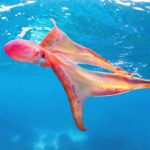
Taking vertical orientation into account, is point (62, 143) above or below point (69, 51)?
below

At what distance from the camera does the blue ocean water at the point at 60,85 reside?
619 inches

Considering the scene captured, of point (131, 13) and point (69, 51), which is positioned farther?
point (131, 13)

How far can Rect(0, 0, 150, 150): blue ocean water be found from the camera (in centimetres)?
1573

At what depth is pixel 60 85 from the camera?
40531mm

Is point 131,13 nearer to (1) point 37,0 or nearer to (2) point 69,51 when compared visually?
(1) point 37,0

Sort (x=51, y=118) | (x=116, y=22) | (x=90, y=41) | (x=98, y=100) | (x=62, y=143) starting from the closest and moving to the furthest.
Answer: (x=116, y=22) < (x=90, y=41) < (x=62, y=143) < (x=51, y=118) < (x=98, y=100)

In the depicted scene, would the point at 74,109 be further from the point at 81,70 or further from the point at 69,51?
the point at 69,51

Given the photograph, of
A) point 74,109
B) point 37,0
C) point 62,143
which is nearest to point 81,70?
point 74,109

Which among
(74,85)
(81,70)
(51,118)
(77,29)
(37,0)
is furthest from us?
(51,118)

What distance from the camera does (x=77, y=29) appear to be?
17.7 meters

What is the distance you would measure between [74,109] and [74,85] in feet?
0.85

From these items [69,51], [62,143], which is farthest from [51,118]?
[69,51]

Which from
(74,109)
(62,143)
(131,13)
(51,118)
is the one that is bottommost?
(51,118)

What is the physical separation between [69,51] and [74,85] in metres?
0.50
